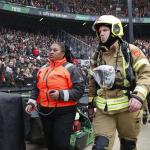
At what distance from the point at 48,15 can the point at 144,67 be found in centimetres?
2275

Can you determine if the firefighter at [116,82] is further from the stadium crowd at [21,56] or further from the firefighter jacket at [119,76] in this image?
the stadium crowd at [21,56]

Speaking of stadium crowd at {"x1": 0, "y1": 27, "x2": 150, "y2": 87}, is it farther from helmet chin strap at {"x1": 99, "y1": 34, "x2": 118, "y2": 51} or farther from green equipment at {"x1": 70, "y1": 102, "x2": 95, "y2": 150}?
helmet chin strap at {"x1": 99, "y1": 34, "x2": 118, "y2": 51}

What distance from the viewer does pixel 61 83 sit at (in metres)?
4.27

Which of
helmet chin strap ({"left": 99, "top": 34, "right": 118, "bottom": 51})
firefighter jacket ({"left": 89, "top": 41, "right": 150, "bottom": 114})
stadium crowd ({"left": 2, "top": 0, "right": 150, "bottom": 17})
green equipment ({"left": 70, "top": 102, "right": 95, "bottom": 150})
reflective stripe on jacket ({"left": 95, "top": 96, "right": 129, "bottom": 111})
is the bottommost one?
green equipment ({"left": 70, "top": 102, "right": 95, "bottom": 150})

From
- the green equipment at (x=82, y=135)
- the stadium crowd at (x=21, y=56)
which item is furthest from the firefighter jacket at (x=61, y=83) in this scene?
the stadium crowd at (x=21, y=56)

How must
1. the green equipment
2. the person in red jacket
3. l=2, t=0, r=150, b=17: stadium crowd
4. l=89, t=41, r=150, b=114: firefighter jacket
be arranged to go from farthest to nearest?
1. l=2, t=0, r=150, b=17: stadium crowd
2. the green equipment
3. the person in red jacket
4. l=89, t=41, r=150, b=114: firefighter jacket

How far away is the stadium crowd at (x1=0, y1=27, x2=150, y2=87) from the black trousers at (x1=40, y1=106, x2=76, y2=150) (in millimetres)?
5283

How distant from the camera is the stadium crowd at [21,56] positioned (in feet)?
39.1

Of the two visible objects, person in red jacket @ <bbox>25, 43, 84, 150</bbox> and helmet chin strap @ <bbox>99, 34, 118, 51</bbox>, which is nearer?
helmet chin strap @ <bbox>99, 34, 118, 51</bbox>

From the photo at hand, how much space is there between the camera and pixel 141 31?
113 feet

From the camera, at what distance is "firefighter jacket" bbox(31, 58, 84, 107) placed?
167 inches

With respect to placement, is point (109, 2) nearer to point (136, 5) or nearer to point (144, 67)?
point (136, 5)

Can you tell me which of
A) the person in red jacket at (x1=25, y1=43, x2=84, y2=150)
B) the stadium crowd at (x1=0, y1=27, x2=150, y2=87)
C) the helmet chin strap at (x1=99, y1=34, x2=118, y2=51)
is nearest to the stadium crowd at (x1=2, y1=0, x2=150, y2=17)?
the stadium crowd at (x1=0, y1=27, x2=150, y2=87)

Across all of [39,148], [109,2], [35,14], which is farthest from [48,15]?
[39,148]
